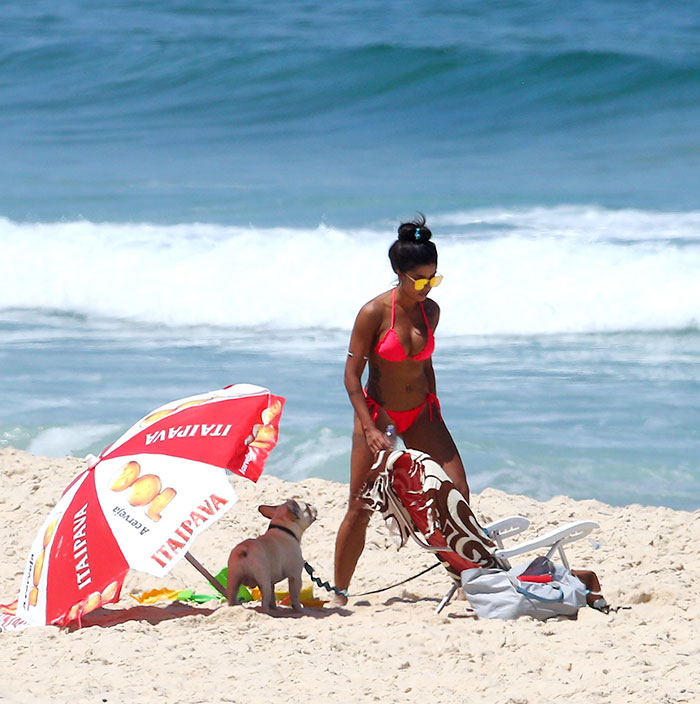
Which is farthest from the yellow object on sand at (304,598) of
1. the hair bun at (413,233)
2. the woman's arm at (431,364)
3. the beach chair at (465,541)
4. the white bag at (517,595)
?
the hair bun at (413,233)

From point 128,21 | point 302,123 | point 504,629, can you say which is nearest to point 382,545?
point 504,629

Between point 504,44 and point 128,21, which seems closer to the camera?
point 504,44

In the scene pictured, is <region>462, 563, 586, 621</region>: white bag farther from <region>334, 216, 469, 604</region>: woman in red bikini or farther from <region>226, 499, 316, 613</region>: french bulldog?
<region>226, 499, 316, 613</region>: french bulldog

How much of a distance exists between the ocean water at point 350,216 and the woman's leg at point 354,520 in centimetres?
196

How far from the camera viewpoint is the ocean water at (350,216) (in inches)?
316

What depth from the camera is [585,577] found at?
445 cm

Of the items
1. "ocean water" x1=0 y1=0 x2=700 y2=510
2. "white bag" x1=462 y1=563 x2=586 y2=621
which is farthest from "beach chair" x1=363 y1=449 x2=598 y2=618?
"ocean water" x1=0 y1=0 x2=700 y2=510

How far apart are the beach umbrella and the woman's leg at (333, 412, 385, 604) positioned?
1.55 feet

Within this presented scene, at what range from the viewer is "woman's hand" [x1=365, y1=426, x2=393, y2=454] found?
4414mm

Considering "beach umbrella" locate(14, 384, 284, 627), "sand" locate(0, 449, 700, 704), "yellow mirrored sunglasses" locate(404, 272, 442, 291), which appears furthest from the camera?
"yellow mirrored sunglasses" locate(404, 272, 442, 291)

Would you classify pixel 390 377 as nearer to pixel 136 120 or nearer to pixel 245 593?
pixel 245 593

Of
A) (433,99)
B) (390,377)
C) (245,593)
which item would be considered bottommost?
(245,593)

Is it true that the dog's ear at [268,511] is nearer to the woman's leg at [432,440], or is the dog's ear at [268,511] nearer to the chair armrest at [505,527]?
the woman's leg at [432,440]

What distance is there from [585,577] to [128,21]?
2293 centimetres
